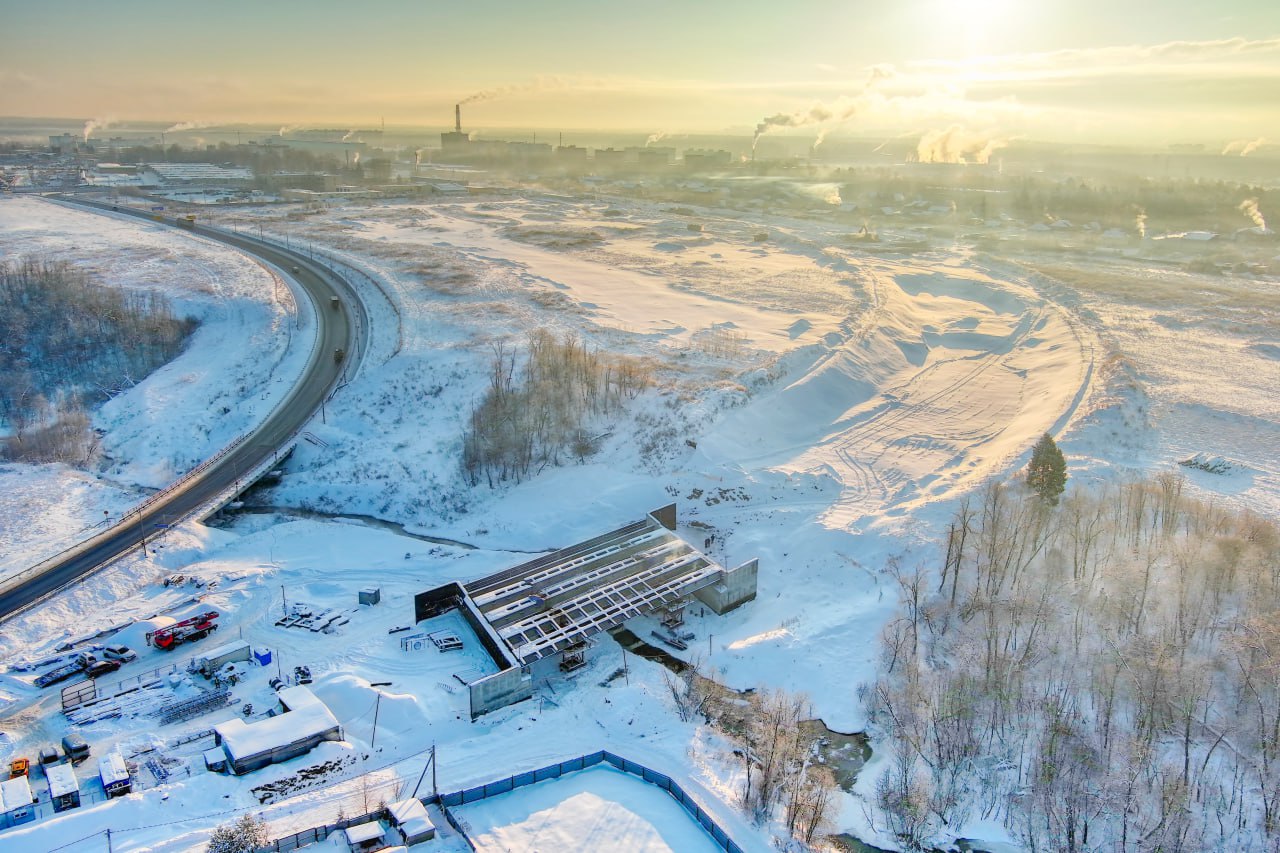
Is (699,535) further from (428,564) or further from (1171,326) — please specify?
(1171,326)

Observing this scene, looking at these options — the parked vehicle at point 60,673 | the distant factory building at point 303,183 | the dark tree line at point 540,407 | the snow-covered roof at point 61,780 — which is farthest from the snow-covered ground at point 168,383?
the distant factory building at point 303,183

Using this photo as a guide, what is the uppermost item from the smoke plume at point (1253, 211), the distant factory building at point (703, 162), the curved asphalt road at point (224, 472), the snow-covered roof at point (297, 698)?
the distant factory building at point (703, 162)

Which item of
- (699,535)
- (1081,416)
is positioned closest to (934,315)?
(1081,416)

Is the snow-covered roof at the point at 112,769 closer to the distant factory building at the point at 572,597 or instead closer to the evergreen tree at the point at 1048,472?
the distant factory building at the point at 572,597

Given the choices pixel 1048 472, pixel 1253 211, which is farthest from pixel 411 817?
pixel 1253 211

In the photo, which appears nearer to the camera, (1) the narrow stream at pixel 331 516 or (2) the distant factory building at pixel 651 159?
(1) the narrow stream at pixel 331 516

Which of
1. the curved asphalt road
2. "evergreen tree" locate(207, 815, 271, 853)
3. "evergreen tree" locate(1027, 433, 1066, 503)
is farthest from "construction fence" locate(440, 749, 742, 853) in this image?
"evergreen tree" locate(1027, 433, 1066, 503)
